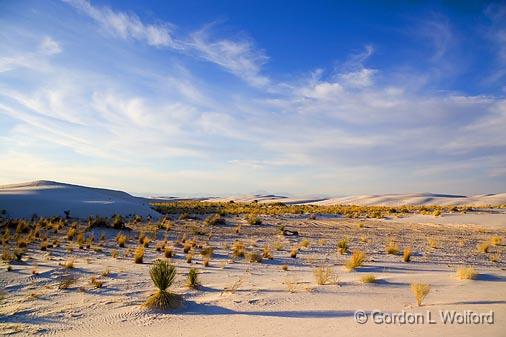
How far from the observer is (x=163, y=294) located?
302 inches

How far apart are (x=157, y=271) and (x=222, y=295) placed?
1.53m

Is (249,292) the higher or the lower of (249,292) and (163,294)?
the lower

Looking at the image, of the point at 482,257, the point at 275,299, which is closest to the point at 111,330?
the point at 275,299

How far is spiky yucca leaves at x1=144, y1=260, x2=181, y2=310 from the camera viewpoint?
7517mm

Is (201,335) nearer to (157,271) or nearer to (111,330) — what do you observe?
(111,330)

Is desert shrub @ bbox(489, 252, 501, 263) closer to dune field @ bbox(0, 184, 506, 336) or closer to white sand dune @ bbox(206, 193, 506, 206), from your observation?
dune field @ bbox(0, 184, 506, 336)

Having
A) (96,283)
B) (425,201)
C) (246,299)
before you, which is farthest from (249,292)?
(425,201)

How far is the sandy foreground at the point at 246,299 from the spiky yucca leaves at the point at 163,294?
7.5 inches

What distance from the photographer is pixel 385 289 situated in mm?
8797

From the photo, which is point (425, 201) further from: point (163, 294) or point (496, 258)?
point (163, 294)

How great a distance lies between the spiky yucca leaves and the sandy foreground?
7.5 inches

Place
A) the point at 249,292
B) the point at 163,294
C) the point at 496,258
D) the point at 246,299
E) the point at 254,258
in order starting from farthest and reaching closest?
the point at 496,258 < the point at 254,258 < the point at 249,292 < the point at 246,299 < the point at 163,294

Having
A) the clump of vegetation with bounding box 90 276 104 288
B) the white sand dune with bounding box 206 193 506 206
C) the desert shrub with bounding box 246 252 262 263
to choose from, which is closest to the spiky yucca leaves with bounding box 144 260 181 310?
the clump of vegetation with bounding box 90 276 104 288

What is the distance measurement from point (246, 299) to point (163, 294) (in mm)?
1702
